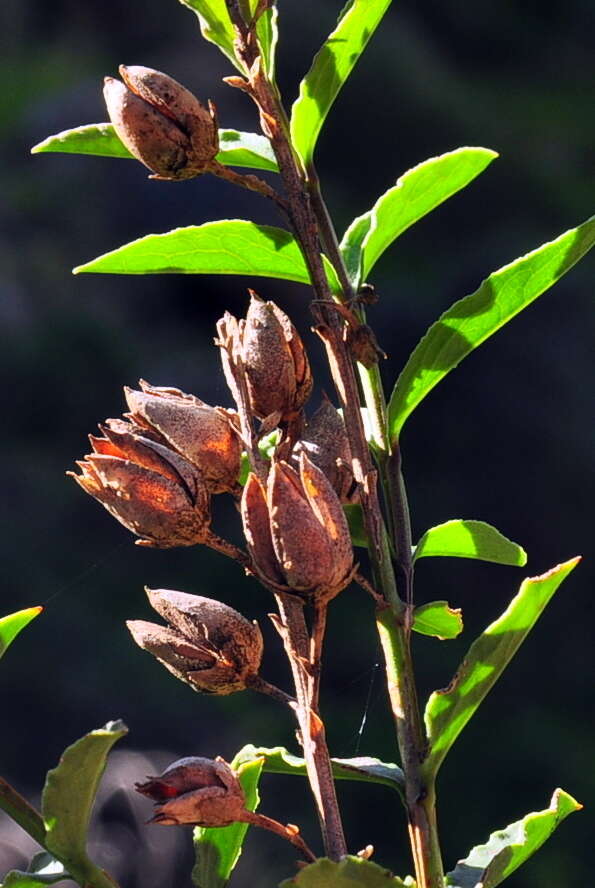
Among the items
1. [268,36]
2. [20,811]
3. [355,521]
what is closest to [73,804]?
[20,811]

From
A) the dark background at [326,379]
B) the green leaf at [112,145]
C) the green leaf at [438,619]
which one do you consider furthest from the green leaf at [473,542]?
the dark background at [326,379]

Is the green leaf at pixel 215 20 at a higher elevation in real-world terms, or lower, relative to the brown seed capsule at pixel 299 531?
higher

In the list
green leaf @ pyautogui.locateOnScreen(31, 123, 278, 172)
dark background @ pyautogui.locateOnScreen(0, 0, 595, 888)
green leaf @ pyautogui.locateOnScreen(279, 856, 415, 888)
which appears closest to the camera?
green leaf @ pyautogui.locateOnScreen(279, 856, 415, 888)

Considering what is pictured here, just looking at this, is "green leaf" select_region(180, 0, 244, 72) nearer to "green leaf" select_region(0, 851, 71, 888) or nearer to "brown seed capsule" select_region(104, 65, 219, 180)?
"brown seed capsule" select_region(104, 65, 219, 180)

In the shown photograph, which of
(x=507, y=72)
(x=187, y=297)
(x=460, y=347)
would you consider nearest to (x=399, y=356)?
(x=187, y=297)

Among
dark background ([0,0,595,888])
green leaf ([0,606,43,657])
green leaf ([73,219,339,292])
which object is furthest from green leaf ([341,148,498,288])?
dark background ([0,0,595,888])

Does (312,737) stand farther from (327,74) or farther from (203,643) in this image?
(327,74)

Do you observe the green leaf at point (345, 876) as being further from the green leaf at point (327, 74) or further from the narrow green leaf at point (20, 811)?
the green leaf at point (327, 74)
